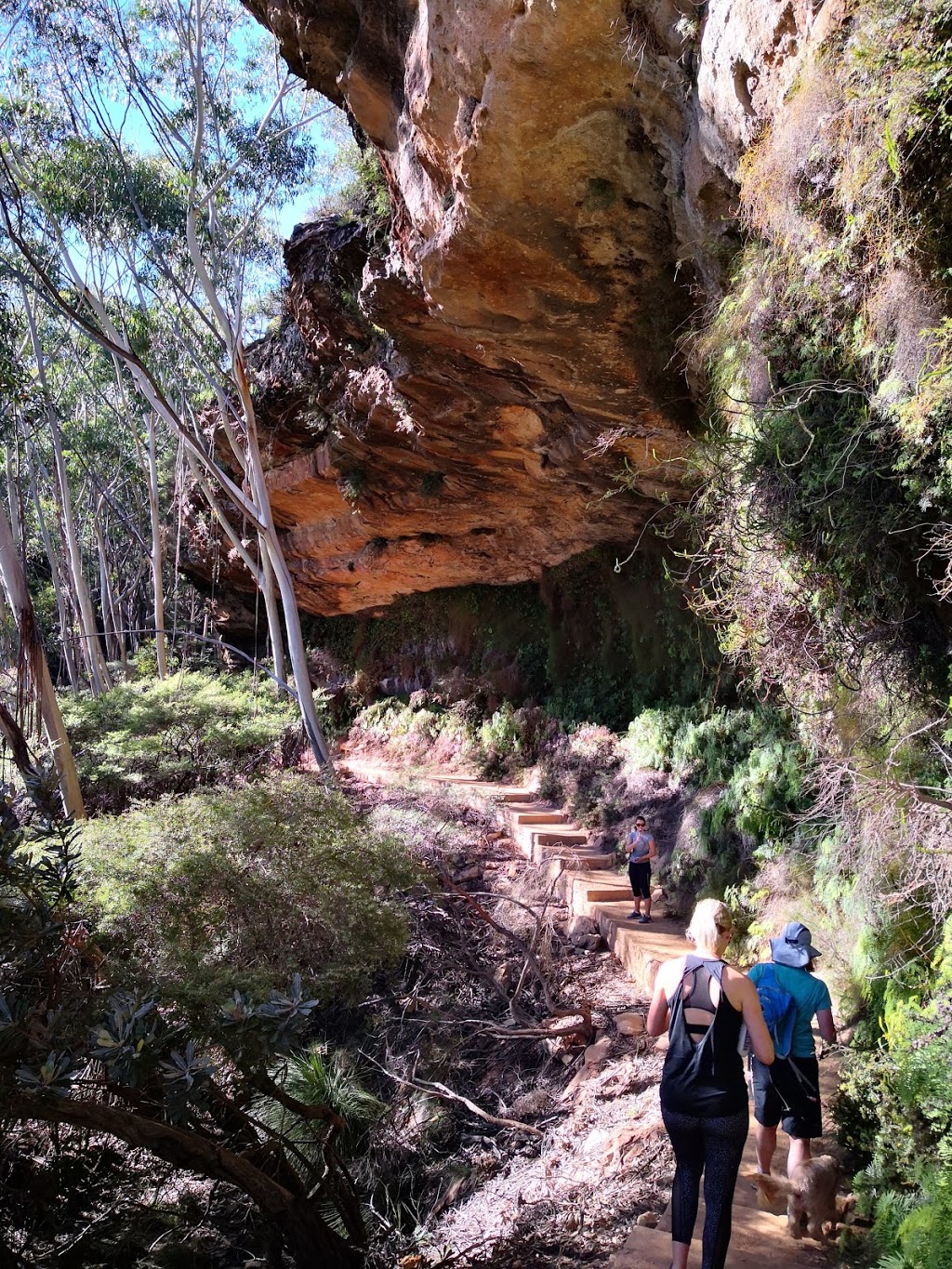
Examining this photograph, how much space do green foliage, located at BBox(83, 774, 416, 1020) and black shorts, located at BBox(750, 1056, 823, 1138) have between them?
2967 millimetres

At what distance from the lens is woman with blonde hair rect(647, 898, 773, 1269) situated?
293 centimetres

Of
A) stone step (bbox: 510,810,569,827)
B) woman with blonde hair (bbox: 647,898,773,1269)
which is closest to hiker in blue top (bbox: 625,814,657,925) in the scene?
stone step (bbox: 510,810,569,827)

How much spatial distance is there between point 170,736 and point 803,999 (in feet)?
41.0

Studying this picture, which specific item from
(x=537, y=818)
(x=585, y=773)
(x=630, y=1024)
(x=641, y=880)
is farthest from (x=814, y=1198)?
(x=585, y=773)

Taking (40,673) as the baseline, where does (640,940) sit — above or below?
below

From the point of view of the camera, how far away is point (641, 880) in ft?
26.2

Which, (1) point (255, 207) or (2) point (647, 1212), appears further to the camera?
(1) point (255, 207)

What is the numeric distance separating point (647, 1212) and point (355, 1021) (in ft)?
12.3

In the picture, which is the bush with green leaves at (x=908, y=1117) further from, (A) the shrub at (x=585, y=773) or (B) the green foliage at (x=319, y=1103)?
(A) the shrub at (x=585, y=773)

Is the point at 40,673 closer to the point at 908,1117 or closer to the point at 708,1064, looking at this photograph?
the point at 708,1064

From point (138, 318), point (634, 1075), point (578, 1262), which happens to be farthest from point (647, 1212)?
point (138, 318)

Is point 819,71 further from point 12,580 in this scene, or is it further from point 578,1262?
point 12,580

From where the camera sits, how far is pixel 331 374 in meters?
13.8

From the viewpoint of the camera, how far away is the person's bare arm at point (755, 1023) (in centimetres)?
300
